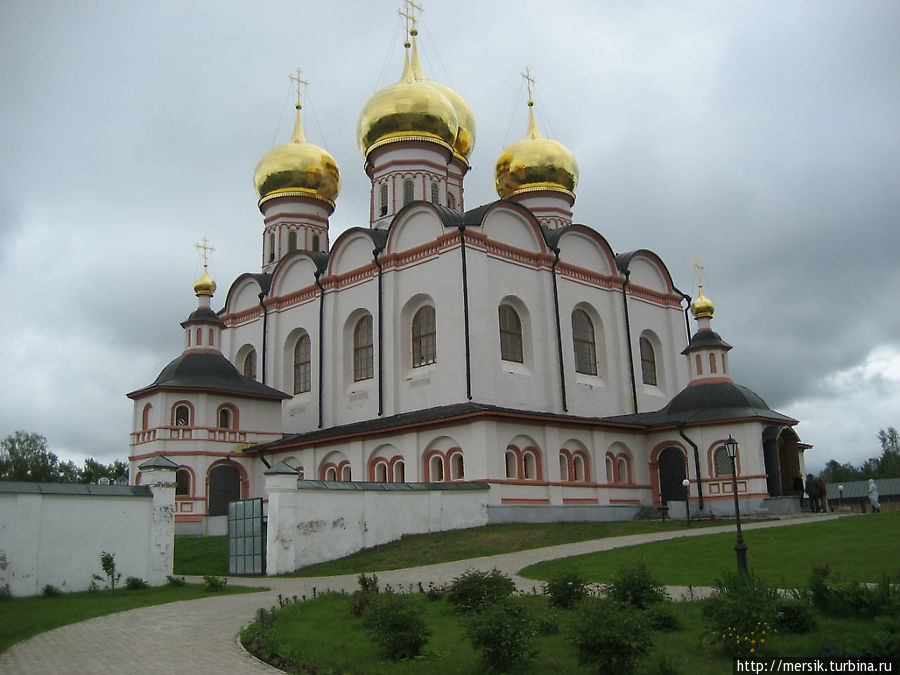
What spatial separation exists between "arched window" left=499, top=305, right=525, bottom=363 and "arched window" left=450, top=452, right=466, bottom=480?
3.33m

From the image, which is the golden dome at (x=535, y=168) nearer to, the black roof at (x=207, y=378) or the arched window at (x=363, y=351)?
the arched window at (x=363, y=351)

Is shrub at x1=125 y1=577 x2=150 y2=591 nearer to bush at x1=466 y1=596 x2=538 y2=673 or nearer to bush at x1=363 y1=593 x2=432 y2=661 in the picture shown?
bush at x1=363 y1=593 x2=432 y2=661

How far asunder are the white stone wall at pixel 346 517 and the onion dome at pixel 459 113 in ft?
51.4

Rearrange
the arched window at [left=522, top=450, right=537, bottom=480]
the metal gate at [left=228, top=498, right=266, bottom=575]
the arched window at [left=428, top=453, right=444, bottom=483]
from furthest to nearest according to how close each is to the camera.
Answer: the arched window at [left=428, top=453, right=444, bottom=483], the arched window at [left=522, top=450, right=537, bottom=480], the metal gate at [left=228, top=498, right=266, bottom=575]

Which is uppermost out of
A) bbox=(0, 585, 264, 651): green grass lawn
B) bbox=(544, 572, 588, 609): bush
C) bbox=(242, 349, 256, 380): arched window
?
bbox=(242, 349, 256, 380): arched window

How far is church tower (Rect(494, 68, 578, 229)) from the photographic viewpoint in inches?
1239

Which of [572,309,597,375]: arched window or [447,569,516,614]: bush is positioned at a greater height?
[572,309,597,375]: arched window

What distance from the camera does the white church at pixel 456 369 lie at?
21750mm

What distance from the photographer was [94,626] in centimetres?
975

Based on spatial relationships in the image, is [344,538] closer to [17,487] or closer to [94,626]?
[17,487]

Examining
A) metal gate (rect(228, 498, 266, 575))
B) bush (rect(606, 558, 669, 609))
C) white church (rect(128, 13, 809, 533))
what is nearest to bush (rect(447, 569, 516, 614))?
bush (rect(606, 558, 669, 609))

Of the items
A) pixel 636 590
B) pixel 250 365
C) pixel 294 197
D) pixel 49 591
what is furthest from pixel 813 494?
pixel 294 197

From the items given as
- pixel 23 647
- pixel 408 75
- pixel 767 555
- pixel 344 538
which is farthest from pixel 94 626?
pixel 408 75

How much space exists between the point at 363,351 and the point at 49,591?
13.8 m
